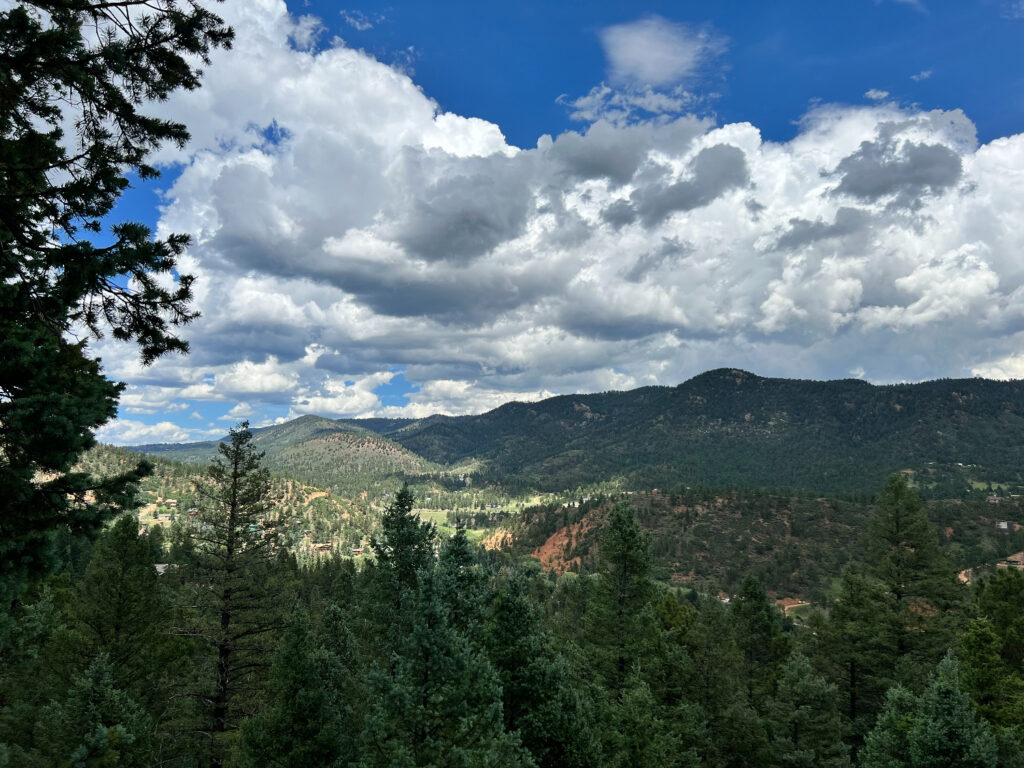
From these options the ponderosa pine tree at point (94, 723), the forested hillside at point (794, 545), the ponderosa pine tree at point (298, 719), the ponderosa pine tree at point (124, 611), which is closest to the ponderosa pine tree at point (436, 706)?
the ponderosa pine tree at point (298, 719)

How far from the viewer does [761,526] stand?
637 feet

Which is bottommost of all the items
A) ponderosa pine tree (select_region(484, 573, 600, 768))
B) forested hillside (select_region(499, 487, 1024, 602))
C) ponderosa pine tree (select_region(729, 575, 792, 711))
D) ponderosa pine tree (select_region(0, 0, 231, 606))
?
forested hillside (select_region(499, 487, 1024, 602))

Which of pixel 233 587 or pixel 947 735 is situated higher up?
pixel 233 587

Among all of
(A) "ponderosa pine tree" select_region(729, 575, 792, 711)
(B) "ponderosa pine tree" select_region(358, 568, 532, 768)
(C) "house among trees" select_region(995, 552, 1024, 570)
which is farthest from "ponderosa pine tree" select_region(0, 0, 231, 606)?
(C) "house among trees" select_region(995, 552, 1024, 570)

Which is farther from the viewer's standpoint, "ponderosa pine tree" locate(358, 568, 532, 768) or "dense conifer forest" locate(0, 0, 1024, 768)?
"ponderosa pine tree" locate(358, 568, 532, 768)

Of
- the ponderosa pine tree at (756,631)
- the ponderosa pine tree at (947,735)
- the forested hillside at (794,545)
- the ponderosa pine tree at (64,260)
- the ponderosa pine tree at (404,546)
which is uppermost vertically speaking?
the ponderosa pine tree at (64,260)

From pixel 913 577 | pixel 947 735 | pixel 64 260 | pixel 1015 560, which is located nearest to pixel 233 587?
pixel 64 260

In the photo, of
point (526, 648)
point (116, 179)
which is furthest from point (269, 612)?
point (116, 179)

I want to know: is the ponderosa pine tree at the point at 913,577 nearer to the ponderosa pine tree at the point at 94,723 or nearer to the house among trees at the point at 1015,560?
the ponderosa pine tree at the point at 94,723

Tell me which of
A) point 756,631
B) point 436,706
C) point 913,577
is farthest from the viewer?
point 756,631

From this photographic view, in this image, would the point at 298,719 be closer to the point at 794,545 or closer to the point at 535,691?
the point at 535,691

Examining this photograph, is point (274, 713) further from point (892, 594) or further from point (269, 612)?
point (892, 594)

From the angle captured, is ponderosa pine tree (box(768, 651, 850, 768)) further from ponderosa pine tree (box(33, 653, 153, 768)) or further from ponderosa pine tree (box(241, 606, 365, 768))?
ponderosa pine tree (box(33, 653, 153, 768))

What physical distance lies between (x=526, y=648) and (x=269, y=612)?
40.6 feet
